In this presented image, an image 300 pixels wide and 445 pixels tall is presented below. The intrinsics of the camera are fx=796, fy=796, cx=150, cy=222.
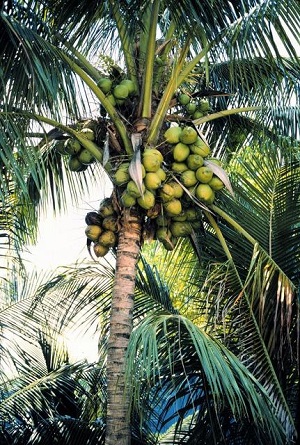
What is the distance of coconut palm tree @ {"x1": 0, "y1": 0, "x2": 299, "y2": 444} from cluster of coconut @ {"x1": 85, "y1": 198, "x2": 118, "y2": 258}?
1 cm

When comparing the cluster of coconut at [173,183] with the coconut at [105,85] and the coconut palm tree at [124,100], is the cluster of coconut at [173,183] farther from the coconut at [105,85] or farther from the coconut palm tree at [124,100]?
the coconut at [105,85]

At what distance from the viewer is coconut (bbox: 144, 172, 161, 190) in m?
5.13

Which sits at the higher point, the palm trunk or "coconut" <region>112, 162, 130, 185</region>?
"coconut" <region>112, 162, 130, 185</region>

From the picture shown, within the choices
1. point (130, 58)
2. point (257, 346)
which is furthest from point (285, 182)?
point (130, 58)

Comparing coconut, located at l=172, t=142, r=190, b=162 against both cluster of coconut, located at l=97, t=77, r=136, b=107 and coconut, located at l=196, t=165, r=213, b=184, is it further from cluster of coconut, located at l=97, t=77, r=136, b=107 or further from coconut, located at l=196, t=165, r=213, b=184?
cluster of coconut, located at l=97, t=77, r=136, b=107

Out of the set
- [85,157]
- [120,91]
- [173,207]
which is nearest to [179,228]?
[173,207]

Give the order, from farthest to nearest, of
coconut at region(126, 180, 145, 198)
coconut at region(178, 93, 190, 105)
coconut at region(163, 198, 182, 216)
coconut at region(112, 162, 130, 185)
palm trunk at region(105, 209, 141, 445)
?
coconut at region(178, 93, 190, 105) < coconut at region(163, 198, 182, 216) < coconut at region(112, 162, 130, 185) < coconut at region(126, 180, 145, 198) < palm trunk at region(105, 209, 141, 445)

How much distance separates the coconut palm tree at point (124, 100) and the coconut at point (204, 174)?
0.10 ft

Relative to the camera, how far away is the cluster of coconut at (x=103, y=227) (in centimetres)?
548

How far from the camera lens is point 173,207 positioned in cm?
529

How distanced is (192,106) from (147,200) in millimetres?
1070

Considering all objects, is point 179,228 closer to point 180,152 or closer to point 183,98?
point 180,152

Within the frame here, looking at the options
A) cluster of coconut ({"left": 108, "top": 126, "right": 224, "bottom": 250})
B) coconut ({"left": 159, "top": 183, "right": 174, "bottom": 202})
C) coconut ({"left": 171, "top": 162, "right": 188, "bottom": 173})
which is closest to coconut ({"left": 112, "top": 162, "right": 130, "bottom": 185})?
cluster of coconut ({"left": 108, "top": 126, "right": 224, "bottom": 250})

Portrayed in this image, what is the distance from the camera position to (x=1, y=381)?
8.18m
